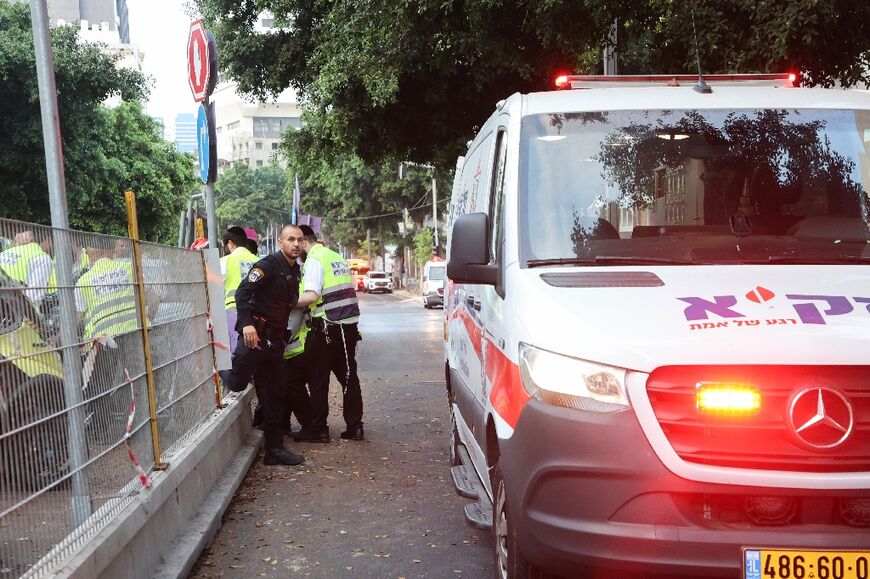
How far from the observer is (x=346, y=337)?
9.09 m

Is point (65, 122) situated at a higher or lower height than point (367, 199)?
higher

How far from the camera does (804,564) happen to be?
3.30 meters

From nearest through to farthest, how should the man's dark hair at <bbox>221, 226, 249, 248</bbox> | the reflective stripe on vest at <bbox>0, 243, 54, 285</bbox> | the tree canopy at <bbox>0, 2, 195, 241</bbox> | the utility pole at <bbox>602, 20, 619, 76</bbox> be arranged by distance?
the reflective stripe on vest at <bbox>0, 243, 54, 285</bbox> → the man's dark hair at <bbox>221, 226, 249, 248</bbox> → the utility pole at <bbox>602, 20, 619, 76</bbox> → the tree canopy at <bbox>0, 2, 195, 241</bbox>

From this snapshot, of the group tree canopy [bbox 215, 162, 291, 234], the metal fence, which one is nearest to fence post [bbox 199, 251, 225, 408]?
the metal fence

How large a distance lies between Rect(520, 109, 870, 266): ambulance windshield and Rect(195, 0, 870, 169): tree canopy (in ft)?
6.32

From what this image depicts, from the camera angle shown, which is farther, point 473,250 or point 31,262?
point 473,250

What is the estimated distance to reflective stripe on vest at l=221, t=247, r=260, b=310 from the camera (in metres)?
9.69

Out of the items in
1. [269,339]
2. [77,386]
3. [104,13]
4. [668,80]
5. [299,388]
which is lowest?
[299,388]

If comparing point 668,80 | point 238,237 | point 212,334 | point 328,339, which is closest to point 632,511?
point 668,80

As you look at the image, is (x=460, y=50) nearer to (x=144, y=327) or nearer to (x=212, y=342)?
(x=212, y=342)

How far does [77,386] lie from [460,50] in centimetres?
982

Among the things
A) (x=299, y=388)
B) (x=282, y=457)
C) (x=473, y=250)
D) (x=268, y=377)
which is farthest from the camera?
(x=299, y=388)

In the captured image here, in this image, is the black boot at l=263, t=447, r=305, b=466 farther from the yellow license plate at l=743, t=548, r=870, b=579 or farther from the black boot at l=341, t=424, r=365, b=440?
the yellow license plate at l=743, t=548, r=870, b=579

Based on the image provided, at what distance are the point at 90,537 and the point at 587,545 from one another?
1.98 meters
